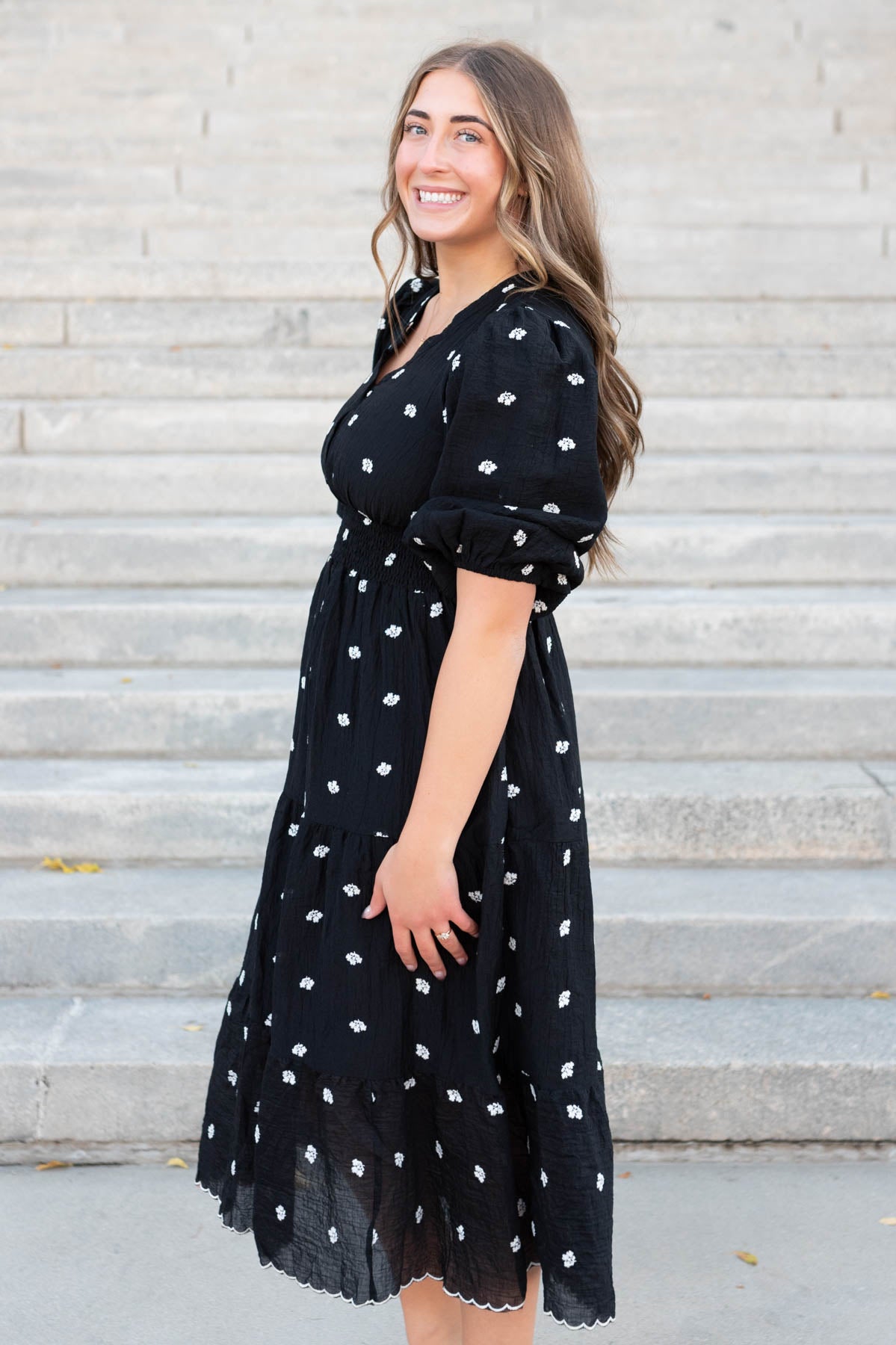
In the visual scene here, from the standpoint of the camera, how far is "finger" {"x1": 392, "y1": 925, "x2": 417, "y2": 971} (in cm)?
163

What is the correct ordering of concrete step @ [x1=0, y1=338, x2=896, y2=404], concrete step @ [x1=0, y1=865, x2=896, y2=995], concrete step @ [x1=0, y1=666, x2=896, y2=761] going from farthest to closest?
concrete step @ [x1=0, y1=338, x2=896, y2=404] < concrete step @ [x1=0, y1=666, x2=896, y2=761] < concrete step @ [x1=0, y1=865, x2=896, y2=995]

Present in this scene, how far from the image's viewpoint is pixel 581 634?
4.25 metres

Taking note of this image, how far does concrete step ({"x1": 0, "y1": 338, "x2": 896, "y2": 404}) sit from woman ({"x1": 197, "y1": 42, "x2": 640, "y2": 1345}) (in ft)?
11.9

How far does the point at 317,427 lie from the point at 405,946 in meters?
3.71

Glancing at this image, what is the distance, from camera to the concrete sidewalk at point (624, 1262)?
2340mm

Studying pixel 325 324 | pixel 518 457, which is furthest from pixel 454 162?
pixel 325 324

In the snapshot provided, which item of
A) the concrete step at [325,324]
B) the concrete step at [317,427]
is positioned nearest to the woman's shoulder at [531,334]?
the concrete step at [317,427]

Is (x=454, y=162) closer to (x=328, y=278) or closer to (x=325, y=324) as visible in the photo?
(x=325, y=324)

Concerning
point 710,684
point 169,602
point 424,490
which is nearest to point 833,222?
point 710,684

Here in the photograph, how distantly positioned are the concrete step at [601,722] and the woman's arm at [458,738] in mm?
2300

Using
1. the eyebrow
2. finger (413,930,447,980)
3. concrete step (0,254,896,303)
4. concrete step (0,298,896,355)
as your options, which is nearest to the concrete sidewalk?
A: finger (413,930,447,980)

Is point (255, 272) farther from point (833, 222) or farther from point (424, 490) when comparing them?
point (424, 490)

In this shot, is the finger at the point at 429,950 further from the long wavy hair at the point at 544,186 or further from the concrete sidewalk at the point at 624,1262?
the concrete sidewalk at the point at 624,1262

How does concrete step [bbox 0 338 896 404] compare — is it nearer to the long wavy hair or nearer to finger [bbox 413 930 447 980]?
the long wavy hair
